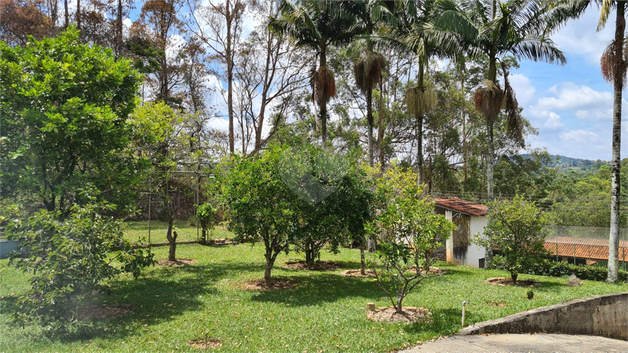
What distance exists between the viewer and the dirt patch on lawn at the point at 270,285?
400 inches

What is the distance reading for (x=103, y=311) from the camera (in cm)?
790

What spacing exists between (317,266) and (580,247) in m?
12.6

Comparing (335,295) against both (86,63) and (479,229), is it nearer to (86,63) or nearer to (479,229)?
(86,63)

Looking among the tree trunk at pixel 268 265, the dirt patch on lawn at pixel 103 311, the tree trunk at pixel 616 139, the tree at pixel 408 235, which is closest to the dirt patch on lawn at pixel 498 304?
the tree at pixel 408 235

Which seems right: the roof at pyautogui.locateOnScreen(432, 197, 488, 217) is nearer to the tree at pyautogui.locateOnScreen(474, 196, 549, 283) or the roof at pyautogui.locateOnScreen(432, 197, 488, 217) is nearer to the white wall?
the white wall

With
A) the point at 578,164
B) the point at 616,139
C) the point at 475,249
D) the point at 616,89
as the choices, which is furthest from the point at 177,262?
the point at 578,164

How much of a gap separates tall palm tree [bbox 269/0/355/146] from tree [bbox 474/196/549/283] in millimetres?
6374

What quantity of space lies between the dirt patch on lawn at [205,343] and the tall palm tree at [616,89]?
13.1 m

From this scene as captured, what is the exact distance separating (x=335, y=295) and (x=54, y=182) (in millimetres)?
6088

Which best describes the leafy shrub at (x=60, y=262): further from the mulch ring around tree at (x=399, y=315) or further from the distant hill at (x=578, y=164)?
the distant hill at (x=578, y=164)

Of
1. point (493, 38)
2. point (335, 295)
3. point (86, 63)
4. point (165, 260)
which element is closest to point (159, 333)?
point (335, 295)

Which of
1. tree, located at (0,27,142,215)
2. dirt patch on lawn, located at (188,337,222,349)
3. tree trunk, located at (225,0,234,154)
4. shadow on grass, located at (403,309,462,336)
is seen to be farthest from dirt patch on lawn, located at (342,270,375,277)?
tree trunk, located at (225,0,234,154)

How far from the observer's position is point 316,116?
24.3m

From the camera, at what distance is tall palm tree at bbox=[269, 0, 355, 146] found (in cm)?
1543
